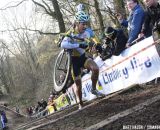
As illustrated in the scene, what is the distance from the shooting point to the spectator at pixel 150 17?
870 cm

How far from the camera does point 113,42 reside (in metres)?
10.1

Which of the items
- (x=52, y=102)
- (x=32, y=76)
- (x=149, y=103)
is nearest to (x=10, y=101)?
(x=32, y=76)

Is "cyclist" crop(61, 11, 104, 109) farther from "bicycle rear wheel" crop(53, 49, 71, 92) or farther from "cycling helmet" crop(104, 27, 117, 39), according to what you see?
"cycling helmet" crop(104, 27, 117, 39)

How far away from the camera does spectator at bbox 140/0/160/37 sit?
8.70 metres

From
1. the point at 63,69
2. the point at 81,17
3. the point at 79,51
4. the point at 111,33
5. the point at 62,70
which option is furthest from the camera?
the point at 111,33

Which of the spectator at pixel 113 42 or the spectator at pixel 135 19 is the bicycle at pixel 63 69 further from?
the spectator at pixel 135 19

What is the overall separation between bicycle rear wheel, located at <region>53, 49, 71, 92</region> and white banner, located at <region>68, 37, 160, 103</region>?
1241 millimetres

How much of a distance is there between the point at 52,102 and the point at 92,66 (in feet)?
25.5

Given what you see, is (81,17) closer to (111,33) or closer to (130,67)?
(130,67)

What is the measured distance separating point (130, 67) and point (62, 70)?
1763 mm

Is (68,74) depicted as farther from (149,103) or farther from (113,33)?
(149,103)

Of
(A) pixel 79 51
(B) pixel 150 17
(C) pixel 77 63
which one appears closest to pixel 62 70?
(C) pixel 77 63

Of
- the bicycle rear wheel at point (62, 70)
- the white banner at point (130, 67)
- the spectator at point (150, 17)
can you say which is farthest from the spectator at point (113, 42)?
the bicycle rear wheel at point (62, 70)

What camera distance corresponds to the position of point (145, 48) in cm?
866
